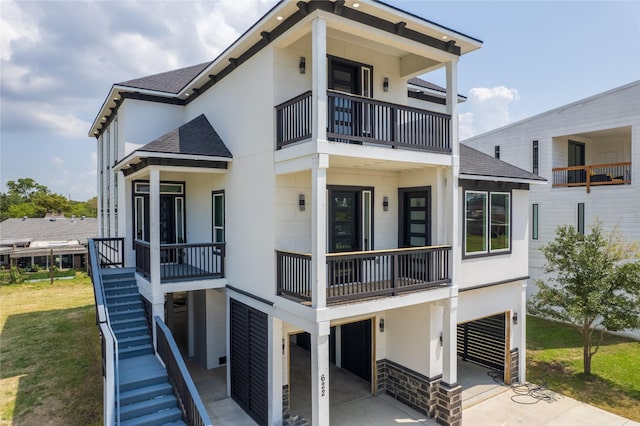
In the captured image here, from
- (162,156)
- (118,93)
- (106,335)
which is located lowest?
(106,335)

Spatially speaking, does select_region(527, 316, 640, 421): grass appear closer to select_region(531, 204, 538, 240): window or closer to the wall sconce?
select_region(531, 204, 538, 240): window

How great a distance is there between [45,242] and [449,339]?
32.7 meters

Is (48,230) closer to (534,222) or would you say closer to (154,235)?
(154,235)

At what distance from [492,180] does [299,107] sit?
5849 millimetres

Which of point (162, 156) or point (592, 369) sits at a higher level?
point (162, 156)

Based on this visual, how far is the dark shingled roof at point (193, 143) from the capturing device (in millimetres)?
9156

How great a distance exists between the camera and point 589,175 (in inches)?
626

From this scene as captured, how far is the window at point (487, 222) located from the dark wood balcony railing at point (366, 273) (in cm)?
189

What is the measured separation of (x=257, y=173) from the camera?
8.52 meters

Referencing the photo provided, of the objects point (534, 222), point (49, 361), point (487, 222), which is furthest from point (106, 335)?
point (534, 222)

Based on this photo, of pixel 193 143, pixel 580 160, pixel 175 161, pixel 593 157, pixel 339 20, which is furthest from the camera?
pixel 593 157

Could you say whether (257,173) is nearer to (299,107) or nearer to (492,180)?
(299,107)

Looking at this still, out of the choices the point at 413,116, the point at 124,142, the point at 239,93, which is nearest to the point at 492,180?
the point at 413,116

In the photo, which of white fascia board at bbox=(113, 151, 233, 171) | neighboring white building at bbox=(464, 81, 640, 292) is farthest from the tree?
white fascia board at bbox=(113, 151, 233, 171)
